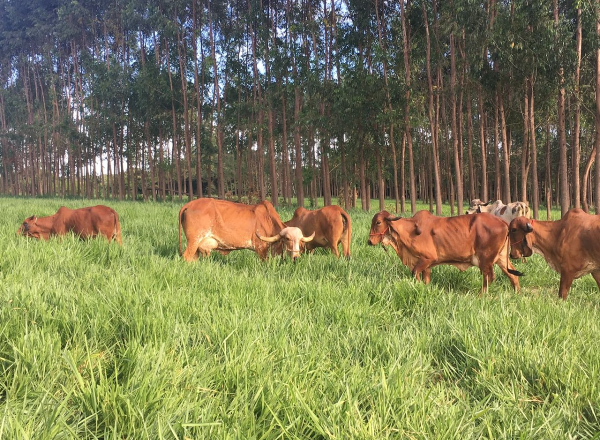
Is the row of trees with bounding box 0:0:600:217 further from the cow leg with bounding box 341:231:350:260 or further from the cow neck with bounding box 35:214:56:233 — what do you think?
the cow neck with bounding box 35:214:56:233

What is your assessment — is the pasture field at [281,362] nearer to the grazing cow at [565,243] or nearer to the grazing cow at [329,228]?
the grazing cow at [565,243]

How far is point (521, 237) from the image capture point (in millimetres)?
4926

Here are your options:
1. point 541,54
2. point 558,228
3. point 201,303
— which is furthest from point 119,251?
point 541,54

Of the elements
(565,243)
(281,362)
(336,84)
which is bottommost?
(281,362)

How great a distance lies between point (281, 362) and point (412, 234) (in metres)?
3.35

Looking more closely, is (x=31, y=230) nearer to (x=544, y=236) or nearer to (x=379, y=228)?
(x=379, y=228)

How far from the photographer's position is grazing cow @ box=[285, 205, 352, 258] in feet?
23.3

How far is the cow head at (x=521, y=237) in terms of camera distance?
15.9 feet

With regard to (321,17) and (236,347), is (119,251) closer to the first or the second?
(236,347)

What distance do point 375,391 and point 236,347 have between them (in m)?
0.85

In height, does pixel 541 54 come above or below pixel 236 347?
above

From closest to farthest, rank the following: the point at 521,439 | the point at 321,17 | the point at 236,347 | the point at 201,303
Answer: the point at 521,439
the point at 236,347
the point at 201,303
the point at 321,17

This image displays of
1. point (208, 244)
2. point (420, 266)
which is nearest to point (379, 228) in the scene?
point (420, 266)

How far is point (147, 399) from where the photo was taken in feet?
6.16
